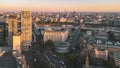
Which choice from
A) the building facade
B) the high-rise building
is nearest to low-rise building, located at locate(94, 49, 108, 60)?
the high-rise building

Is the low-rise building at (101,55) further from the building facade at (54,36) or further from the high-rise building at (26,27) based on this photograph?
the building facade at (54,36)

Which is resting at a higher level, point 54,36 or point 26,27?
point 26,27

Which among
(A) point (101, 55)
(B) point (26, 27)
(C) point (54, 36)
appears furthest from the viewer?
(C) point (54, 36)

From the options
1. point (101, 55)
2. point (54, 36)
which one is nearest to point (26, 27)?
point (54, 36)

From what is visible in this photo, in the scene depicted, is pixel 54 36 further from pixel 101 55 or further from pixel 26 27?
pixel 101 55

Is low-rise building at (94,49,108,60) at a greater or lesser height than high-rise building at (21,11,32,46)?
lesser

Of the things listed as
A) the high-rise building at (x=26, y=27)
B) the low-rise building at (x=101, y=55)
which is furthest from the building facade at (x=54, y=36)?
the low-rise building at (x=101, y=55)

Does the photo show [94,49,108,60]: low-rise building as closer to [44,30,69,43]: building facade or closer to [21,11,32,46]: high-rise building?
[21,11,32,46]: high-rise building

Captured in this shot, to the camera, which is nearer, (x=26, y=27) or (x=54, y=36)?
(x=26, y=27)

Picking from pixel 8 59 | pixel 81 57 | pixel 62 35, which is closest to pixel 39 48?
pixel 62 35

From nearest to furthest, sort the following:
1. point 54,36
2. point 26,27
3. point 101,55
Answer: point 101,55 → point 26,27 → point 54,36

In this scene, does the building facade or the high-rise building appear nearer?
the high-rise building
